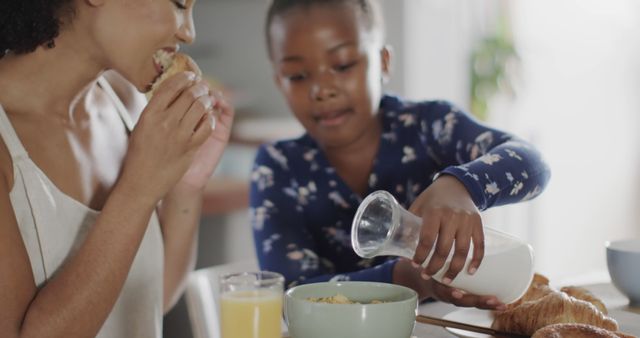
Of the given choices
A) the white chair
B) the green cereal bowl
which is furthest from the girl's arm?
the white chair

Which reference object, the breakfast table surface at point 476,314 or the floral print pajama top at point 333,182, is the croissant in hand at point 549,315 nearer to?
the breakfast table surface at point 476,314

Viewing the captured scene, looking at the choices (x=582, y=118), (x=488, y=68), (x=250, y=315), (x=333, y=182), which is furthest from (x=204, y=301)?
(x=582, y=118)

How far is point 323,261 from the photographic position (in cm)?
149

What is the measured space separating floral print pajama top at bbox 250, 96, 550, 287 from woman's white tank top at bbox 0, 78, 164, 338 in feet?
0.77

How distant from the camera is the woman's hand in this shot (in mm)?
966

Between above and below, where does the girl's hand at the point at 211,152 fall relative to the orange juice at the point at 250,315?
above

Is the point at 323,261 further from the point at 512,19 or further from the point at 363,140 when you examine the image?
the point at 512,19

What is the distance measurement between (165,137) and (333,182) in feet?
1.83

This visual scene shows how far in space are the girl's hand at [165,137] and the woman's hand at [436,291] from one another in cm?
35

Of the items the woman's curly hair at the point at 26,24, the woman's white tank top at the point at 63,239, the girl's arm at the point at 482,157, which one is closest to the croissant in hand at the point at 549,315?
the girl's arm at the point at 482,157

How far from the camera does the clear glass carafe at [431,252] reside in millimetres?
855

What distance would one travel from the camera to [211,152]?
4.30 ft

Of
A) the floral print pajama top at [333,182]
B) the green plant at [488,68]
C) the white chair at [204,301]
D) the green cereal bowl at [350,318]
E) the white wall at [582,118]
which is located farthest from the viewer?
the white wall at [582,118]

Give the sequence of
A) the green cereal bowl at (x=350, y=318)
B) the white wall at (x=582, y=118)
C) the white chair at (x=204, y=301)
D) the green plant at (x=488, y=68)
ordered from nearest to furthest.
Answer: the green cereal bowl at (x=350, y=318) → the white chair at (x=204, y=301) → the green plant at (x=488, y=68) → the white wall at (x=582, y=118)
